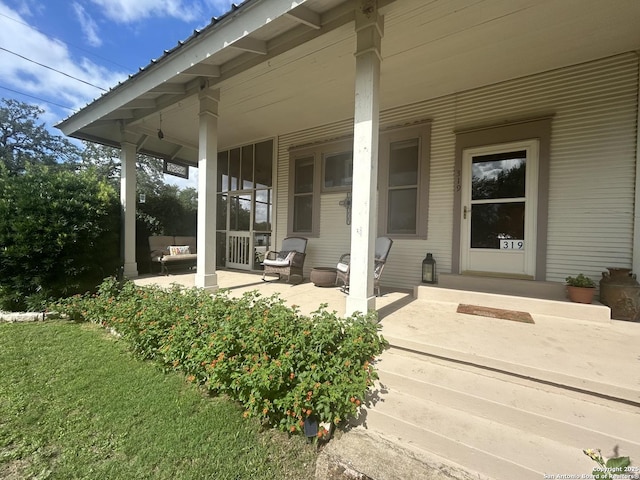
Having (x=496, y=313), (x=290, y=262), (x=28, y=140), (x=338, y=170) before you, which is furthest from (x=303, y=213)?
(x=28, y=140)

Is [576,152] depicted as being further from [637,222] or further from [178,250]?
[178,250]

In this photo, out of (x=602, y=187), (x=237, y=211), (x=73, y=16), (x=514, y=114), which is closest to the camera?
(x=602, y=187)

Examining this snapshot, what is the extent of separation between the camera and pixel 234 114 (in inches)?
201

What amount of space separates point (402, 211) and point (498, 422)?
11.2 ft

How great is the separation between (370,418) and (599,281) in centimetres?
338

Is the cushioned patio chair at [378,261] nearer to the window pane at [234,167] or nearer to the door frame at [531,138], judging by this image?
the door frame at [531,138]

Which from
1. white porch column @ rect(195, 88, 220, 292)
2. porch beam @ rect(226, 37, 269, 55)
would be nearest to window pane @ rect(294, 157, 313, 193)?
white porch column @ rect(195, 88, 220, 292)

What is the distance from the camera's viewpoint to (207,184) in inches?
156

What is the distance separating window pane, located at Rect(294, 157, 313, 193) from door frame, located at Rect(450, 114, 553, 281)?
9.06ft

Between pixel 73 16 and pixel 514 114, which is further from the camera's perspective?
pixel 73 16

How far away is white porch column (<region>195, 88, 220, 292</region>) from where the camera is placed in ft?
12.9

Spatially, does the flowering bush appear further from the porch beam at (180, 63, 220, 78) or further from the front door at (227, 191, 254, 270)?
the front door at (227, 191, 254, 270)

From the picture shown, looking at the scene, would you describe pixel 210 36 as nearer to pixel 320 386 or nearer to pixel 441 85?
pixel 441 85

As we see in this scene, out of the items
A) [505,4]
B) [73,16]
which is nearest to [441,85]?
[505,4]
